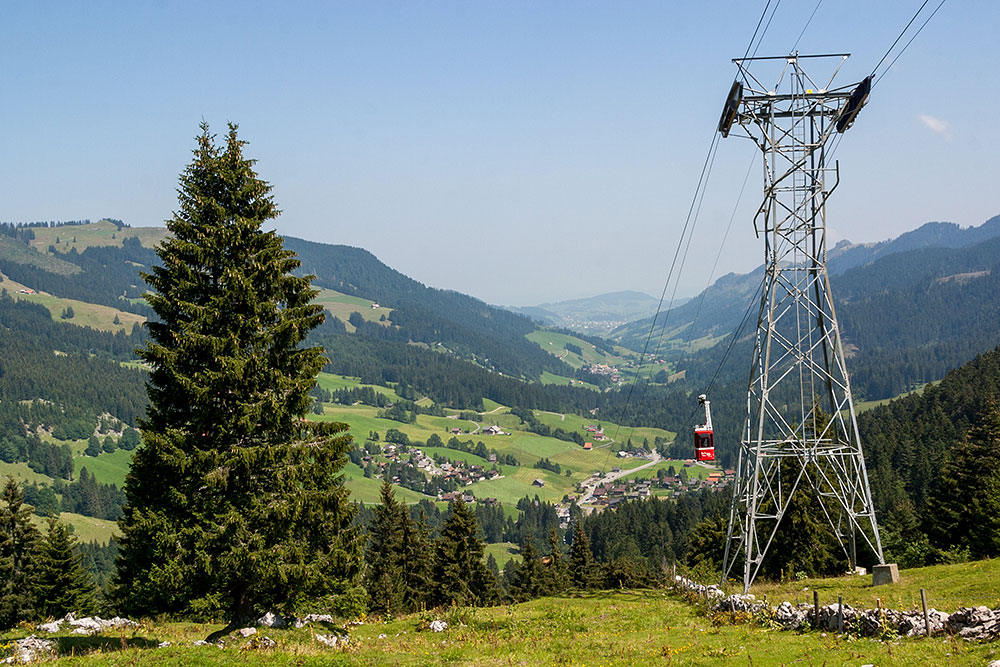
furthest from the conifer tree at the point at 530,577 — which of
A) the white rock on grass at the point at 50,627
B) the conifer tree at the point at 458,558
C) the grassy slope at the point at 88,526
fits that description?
the grassy slope at the point at 88,526

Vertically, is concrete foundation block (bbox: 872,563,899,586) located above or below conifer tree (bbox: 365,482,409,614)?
above

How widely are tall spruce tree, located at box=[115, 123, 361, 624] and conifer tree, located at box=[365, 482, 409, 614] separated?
3184 centimetres

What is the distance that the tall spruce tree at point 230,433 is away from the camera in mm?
19500

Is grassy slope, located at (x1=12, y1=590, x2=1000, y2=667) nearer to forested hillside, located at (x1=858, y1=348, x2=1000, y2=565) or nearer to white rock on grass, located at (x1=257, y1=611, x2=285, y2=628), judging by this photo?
white rock on grass, located at (x1=257, y1=611, x2=285, y2=628)

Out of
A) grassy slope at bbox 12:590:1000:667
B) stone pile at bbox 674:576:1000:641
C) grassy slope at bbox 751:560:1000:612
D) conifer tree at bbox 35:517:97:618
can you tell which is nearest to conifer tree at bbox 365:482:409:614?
conifer tree at bbox 35:517:97:618

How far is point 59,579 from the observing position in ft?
155

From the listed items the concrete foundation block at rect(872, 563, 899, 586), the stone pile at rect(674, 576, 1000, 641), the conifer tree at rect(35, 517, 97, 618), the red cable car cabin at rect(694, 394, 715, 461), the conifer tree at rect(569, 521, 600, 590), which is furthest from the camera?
the conifer tree at rect(569, 521, 600, 590)

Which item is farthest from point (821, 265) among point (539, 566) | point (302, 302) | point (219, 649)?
point (539, 566)

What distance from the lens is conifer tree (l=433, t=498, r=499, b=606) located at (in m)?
52.5

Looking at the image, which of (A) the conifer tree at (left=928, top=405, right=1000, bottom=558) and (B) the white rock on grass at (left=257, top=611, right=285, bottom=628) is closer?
(B) the white rock on grass at (left=257, top=611, right=285, bottom=628)

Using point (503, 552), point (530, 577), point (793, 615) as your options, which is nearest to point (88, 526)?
point (503, 552)

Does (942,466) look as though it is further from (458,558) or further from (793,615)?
(793,615)

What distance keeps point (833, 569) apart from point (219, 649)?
45.9 metres

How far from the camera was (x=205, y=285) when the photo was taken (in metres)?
20.8
